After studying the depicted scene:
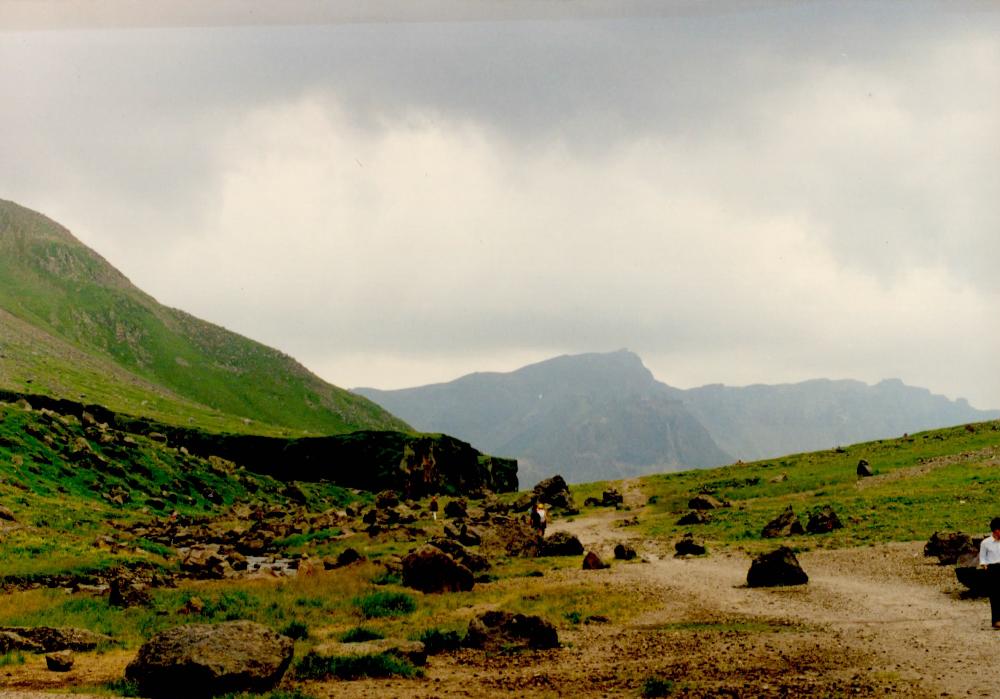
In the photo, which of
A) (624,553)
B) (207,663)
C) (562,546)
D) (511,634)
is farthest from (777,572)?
(207,663)

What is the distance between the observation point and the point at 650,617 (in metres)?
26.7

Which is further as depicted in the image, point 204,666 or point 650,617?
point 650,617

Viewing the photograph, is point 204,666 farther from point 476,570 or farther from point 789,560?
point 789,560

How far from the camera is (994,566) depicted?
21.3 meters

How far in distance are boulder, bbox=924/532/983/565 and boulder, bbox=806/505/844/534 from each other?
12394 millimetres

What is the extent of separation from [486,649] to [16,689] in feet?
42.6

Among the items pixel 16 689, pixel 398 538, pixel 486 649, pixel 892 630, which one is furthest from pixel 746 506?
pixel 16 689

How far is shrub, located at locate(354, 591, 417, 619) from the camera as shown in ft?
92.8

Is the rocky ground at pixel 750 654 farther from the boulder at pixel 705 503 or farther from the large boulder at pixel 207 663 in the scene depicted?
the boulder at pixel 705 503

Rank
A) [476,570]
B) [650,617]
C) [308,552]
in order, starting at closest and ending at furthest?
[650,617]
[476,570]
[308,552]

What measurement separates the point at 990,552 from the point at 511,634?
55.2 feet

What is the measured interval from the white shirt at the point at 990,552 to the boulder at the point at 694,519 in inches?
1589

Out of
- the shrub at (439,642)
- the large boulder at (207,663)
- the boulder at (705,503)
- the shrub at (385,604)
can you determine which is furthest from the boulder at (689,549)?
the large boulder at (207,663)

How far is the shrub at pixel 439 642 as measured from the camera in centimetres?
2164
